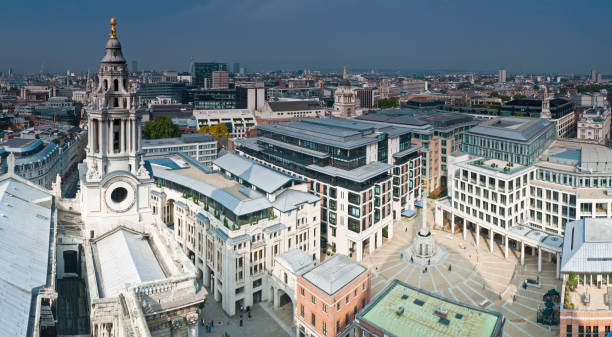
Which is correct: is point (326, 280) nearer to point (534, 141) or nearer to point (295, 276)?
point (295, 276)

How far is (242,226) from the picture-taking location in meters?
70.1

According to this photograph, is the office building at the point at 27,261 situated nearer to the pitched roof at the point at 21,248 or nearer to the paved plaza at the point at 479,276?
the pitched roof at the point at 21,248

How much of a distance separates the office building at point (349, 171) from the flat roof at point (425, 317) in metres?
32.3

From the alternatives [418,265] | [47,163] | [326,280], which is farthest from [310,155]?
[47,163]

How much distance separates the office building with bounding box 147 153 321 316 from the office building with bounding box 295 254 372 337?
717 cm

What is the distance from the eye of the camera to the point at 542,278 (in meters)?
80.7

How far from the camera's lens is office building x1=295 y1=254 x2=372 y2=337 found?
2276 inches

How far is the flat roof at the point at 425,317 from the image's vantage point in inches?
1959

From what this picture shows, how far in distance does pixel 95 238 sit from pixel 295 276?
26.6 meters

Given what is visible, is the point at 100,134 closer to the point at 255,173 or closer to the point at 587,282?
the point at 255,173

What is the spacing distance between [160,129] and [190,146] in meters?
31.0

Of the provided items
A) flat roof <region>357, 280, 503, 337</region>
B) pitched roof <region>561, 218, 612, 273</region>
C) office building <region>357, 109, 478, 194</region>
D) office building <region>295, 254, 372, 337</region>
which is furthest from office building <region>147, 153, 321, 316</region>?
office building <region>357, 109, 478, 194</region>

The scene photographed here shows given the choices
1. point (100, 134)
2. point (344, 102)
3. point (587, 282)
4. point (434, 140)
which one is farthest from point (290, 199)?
point (344, 102)

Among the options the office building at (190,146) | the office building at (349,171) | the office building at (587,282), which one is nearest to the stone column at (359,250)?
the office building at (349,171)
